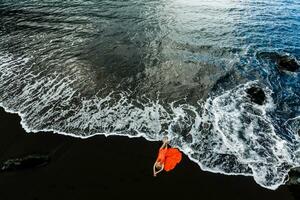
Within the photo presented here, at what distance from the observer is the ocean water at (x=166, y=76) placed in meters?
11.1

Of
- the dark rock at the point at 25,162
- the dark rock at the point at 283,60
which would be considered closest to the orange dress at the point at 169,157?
the dark rock at the point at 25,162

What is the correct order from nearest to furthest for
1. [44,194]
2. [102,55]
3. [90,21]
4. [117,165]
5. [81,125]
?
1. [44,194]
2. [117,165]
3. [81,125]
4. [102,55]
5. [90,21]

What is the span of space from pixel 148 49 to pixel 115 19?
5.61m

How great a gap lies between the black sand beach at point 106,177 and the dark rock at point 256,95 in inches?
197

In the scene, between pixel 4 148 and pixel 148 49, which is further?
pixel 148 49

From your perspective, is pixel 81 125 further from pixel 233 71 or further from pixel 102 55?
pixel 233 71

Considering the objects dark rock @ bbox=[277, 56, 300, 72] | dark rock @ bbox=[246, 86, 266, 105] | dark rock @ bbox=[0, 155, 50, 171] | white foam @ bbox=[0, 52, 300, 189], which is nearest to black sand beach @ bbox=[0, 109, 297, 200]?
dark rock @ bbox=[0, 155, 50, 171]

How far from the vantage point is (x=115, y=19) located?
70.4 ft

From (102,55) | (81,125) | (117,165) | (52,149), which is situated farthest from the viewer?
(102,55)

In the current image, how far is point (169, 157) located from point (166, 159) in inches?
7.7

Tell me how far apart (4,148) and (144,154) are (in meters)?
5.50

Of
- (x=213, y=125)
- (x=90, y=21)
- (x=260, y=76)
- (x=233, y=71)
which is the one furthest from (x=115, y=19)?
(x=213, y=125)

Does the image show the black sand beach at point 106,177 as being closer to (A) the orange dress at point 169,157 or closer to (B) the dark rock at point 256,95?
(A) the orange dress at point 169,157

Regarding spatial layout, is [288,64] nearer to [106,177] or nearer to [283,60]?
[283,60]
